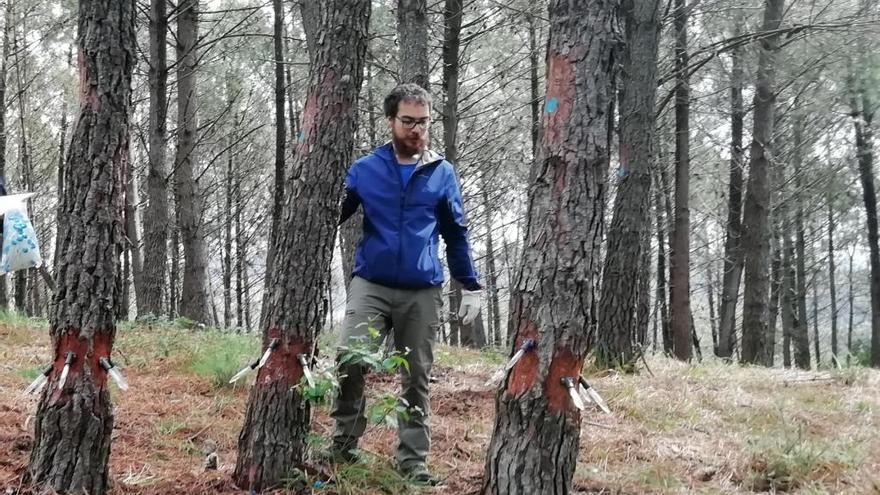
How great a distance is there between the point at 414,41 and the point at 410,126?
145 inches

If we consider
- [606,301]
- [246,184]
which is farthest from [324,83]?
[246,184]

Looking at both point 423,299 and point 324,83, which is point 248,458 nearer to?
point 423,299

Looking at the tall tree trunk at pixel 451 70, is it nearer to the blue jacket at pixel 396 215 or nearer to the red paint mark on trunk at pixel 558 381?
the blue jacket at pixel 396 215

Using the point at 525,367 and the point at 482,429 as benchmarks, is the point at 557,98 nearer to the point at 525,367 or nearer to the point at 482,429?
the point at 525,367

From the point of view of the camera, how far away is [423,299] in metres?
3.46

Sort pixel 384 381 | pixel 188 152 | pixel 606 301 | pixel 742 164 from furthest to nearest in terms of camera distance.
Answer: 1. pixel 742 164
2. pixel 188 152
3. pixel 606 301
4. pixel 384 381

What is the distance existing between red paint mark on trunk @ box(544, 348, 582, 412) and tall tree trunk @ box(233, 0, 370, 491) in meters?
1.07

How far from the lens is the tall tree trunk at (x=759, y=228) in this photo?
34.3 feet

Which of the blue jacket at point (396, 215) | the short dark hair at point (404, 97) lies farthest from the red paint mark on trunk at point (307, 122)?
the short dark hair at point (404, 97)

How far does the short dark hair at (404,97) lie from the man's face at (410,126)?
2 cm

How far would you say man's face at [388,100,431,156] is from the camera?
132 inches

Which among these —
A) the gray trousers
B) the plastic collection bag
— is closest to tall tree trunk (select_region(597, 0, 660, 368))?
the gray trousers

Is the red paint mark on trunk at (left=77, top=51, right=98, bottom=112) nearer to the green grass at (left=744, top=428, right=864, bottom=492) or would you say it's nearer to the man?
the man

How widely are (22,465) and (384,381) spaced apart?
2880mm
